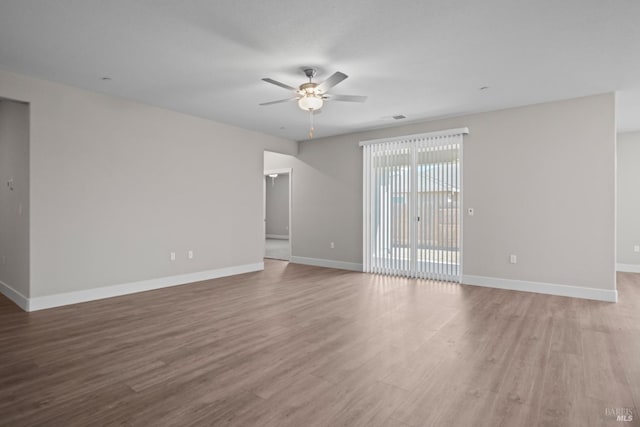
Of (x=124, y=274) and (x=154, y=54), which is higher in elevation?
(x=154, y=54)

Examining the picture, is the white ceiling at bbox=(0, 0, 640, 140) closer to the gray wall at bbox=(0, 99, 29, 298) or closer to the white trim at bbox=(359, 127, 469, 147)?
the white trim at bbox=(359, 127, 469, 147)

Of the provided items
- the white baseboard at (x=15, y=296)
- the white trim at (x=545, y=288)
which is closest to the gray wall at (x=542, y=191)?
the white trim at (x=545, y=288)

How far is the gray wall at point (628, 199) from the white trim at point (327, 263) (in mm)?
5426

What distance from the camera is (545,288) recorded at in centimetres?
512

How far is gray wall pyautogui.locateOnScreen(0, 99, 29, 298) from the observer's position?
167 inches

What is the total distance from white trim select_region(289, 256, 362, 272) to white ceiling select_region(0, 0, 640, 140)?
3478mm

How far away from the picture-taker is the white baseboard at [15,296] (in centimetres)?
420

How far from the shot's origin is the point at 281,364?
8.98 ft

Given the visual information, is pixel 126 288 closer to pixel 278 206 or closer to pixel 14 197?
pixel 14 197

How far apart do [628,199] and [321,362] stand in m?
7.68

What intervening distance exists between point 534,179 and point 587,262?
1.39 m

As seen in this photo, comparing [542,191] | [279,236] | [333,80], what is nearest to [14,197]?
[333,80]

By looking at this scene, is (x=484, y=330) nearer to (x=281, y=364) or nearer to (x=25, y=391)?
(x=281, y=364)

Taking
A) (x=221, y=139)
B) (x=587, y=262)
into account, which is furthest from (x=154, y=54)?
(x=587, y=262)
